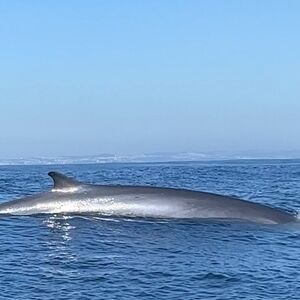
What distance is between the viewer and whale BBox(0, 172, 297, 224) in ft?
51.1

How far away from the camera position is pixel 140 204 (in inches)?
622

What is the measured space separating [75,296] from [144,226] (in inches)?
215

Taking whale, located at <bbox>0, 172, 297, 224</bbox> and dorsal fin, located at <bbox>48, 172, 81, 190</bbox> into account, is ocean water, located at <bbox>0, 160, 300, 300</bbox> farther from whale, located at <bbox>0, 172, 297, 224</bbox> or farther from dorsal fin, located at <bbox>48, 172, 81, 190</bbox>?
dorsal fin, located at <bbox>48, 172, 81, 190</bbox>

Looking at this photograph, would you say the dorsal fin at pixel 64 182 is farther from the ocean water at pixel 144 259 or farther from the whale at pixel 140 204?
the ocean water at pixel 144 259

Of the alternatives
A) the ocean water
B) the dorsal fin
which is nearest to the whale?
the dorsal fin

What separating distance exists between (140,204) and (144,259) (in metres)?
4.53

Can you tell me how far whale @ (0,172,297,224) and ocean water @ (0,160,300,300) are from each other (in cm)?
40

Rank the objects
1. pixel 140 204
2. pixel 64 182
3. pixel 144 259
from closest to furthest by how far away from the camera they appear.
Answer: pixel 144 259
pixel 64 182
pixel 140 204

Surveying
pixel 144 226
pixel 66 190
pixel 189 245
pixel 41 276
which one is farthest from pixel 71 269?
pixel 66 190

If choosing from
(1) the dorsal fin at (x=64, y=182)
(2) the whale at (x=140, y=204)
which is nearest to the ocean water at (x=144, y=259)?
(2) the whale at (x=140, y=204)

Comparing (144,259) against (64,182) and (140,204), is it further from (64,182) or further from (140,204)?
(64,182)

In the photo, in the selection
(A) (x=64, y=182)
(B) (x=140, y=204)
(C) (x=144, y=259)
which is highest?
(A) (x=64, y=182)

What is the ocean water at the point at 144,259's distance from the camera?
30.9 ft

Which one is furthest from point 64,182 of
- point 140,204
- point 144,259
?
point 144,259
